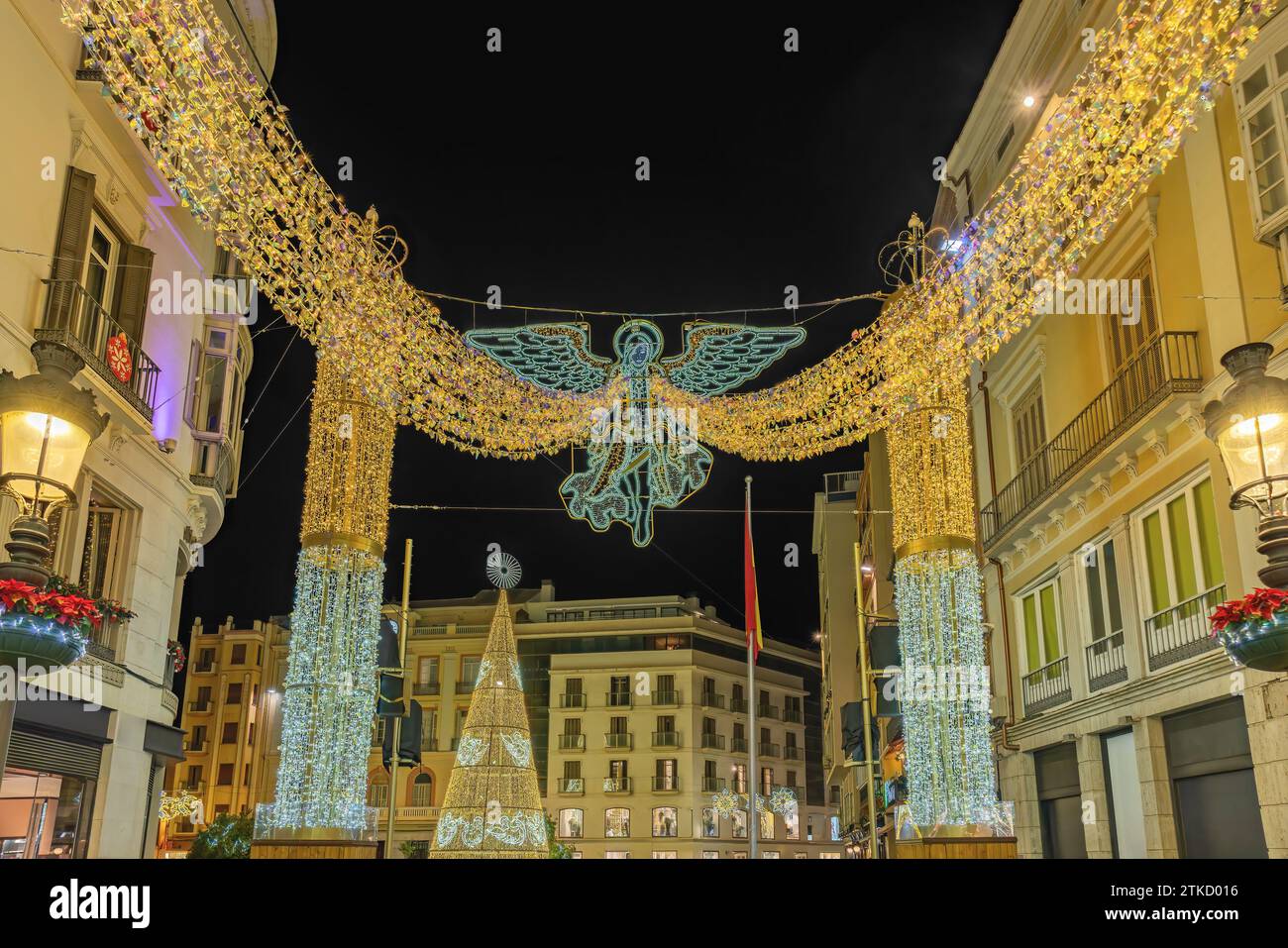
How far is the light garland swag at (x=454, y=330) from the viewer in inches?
317

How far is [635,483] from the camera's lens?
12.9 meters

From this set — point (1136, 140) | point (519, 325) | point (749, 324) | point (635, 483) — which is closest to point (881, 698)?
point (635, 483)

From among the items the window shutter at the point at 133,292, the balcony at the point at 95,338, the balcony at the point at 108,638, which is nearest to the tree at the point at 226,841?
the balcony at the point at 108,638

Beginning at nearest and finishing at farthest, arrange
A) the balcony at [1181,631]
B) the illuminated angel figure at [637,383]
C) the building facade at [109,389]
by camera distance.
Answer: the building facade at [109,389] → the balcony at [1181,631] → the illuminated angel figure at [637,383]

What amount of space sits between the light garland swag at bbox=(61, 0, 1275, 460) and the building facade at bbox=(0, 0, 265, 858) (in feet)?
3.95

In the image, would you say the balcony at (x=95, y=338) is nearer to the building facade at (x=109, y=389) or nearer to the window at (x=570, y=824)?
the building facade at (x=109, y=389)

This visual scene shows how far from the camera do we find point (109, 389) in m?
12.0

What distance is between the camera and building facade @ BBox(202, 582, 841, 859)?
5188cm

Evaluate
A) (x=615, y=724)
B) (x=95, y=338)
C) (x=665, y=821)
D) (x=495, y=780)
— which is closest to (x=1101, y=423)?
(x=495, y=780)

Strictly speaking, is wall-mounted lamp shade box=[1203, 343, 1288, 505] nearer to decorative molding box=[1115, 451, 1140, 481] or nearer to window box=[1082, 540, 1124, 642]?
decorative molding box=[1115, 451, 1140, 481]

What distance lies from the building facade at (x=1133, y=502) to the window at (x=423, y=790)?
38.4m

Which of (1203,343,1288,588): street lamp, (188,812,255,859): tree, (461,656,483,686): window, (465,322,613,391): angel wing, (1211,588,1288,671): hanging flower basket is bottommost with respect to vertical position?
(188,812,255,859): tree

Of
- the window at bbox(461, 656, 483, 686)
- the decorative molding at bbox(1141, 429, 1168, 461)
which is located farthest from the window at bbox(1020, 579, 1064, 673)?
the window at bbox(461, 656, 483, 686)
